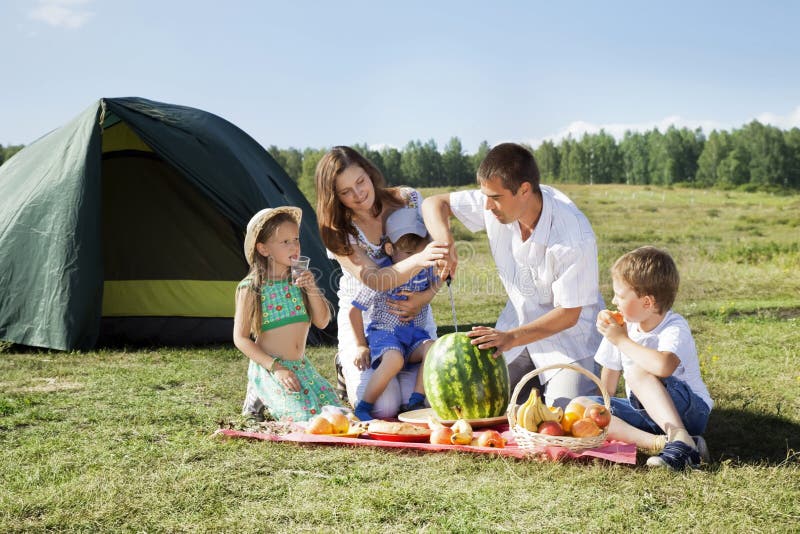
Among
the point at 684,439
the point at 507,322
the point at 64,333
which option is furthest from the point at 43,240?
the point at 684,439

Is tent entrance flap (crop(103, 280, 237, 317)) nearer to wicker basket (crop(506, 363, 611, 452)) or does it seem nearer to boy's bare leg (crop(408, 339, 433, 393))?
boy's bare leg (crop(408, 339, 433, 393))

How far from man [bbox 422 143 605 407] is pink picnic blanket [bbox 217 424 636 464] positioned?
519mm

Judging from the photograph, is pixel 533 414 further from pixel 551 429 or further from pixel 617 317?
pixel 617 317

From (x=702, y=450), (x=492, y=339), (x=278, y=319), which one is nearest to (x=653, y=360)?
(x=702, y=450)

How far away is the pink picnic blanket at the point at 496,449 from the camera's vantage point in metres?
3.81

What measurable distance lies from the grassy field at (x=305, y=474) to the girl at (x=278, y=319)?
1.21 ft

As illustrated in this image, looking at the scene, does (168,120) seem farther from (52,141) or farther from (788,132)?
(788,132)

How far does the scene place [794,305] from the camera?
10719 millimetres

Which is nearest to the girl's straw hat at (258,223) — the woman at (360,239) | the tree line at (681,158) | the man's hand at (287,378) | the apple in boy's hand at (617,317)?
the woman at (360,239)

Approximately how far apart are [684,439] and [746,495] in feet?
1.61

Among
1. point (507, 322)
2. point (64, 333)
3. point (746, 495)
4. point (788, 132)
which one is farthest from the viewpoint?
point (788, 132)

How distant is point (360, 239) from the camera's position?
524 centimetres

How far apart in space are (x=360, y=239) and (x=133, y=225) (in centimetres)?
454

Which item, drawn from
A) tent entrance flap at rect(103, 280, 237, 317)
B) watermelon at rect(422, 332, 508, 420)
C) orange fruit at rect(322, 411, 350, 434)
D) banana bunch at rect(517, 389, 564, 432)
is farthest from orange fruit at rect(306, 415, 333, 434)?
tent entrance flap at rect(103, 280, 237, 317)
